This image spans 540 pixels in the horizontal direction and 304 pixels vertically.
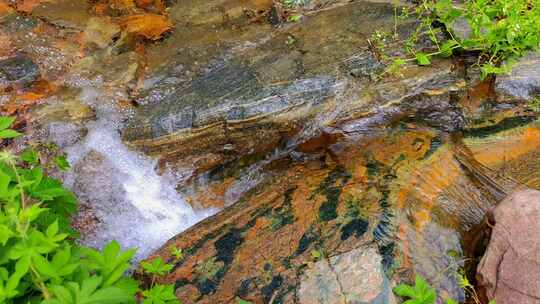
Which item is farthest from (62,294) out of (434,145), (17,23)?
(17,23)

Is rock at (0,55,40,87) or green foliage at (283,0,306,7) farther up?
green foliage at (283,0,306,7)

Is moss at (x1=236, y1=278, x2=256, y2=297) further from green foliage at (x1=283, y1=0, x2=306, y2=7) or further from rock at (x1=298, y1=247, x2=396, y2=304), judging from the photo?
green foliage at (x1=283, y1=0, x2=306, y2=7)

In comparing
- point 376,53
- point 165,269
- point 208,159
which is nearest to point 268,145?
point 208,159

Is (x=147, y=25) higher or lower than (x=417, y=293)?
higher

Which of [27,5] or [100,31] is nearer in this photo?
[100,31]

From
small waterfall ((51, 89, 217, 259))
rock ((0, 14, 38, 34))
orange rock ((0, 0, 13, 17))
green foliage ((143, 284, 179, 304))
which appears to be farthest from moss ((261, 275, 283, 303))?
orange rock ((0, 0, 13, 17))

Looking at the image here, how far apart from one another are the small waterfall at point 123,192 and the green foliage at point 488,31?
2238 mm

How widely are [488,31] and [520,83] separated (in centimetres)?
50

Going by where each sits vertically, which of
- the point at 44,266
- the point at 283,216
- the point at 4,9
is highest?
the point at 4,9

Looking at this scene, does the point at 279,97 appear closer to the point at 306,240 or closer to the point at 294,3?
the point at 306,240

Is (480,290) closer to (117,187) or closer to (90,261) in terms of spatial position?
(90,261)

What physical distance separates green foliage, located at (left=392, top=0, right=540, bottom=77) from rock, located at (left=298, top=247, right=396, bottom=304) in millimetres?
1817

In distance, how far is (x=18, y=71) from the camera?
4594 mm

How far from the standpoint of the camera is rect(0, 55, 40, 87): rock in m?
4.52
